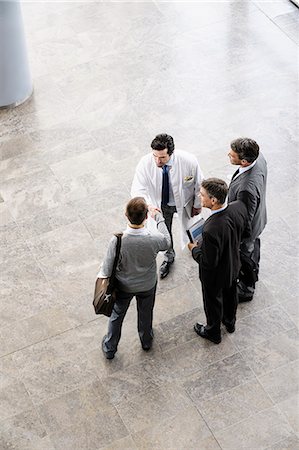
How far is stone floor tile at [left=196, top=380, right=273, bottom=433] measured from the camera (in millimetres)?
6121

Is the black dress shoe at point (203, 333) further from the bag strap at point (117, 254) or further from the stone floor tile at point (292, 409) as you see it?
the bag strap at point (117, 254)

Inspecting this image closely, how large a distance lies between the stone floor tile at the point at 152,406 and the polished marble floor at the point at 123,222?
11 millimetres

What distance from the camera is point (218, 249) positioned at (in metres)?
5.77

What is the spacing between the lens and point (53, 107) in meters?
8.95

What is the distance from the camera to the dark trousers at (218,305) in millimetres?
6203

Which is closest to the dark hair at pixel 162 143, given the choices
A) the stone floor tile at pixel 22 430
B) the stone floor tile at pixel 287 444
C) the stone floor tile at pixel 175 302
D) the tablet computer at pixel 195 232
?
the tablet computer at pixel 195 232

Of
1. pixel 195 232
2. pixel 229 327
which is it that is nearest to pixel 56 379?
pixel 229 327

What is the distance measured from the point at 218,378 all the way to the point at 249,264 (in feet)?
3.25

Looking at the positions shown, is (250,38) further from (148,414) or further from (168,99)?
(148,414)

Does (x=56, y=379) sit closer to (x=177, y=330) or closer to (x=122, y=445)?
(x=122, y=445)

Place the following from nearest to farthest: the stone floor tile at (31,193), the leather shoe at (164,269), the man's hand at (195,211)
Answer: the man's hand at (195,211)
the leather shoe at (164,269)
the stone floor tile at (31,193)

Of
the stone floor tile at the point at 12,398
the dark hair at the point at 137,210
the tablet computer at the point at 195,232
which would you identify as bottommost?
the stone floor tile at the point at 12,398

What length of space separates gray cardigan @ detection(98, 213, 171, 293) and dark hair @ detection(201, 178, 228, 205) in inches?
18.7

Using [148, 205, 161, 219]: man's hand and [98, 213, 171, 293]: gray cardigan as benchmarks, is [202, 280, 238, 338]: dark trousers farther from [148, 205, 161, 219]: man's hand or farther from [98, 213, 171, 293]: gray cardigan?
[148, 205, 161, 219]: man's hand
